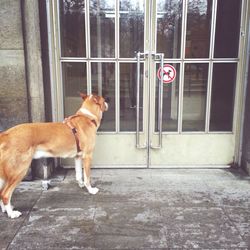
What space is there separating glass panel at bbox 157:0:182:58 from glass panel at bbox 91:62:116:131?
79cm

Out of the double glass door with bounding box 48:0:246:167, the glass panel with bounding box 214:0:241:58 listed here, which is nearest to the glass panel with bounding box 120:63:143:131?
the double glass door with bounding box 48:0:246:167

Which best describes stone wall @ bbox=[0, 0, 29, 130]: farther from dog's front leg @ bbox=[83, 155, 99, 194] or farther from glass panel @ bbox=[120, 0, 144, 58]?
glass panel @ bbox=[120, 0, 144, 58]

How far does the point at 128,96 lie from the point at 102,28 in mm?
1045

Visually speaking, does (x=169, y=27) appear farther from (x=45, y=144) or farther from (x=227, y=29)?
(x=45, y=144)

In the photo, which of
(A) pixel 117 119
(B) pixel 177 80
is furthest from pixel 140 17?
(A) pixel 117 119

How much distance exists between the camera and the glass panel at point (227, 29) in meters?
4.38

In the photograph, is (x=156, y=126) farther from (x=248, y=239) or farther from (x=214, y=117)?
(x=248, y=239)

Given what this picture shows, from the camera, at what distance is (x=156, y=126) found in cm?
472

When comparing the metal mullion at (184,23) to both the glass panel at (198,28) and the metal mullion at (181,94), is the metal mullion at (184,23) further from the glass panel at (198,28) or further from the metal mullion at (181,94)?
the metal mullion at (181,94)

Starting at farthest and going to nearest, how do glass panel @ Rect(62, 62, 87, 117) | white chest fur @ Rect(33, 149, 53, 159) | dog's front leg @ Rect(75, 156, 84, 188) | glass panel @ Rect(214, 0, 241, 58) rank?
glass panel @ Rect(62, 62, 87, 117) → glass panel @ Rect(214, 0, 241, 58) → dog's front leg @ Rect(75, 156, 84, 188) → white chest fur @ Rect(33, 149, 53, 159)

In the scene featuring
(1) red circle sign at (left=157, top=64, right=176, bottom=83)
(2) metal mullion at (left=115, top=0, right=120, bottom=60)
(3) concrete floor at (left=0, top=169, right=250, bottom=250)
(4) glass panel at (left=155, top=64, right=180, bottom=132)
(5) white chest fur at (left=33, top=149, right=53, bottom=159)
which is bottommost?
(3) concrete floor at (left=0, top=169, right=250, bottom=250)

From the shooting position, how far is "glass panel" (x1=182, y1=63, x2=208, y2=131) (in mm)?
4559

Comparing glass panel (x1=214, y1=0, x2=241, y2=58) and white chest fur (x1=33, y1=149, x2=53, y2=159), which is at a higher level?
glass panel (x1=214, y1=0, x2=241, y2=58)

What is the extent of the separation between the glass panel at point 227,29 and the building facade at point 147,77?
1 cm
